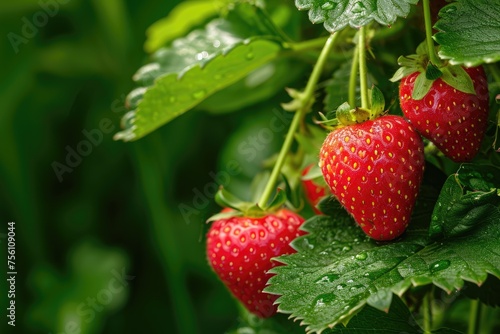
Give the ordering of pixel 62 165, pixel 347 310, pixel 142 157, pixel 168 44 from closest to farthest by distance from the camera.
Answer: pixel 347 310 < pixel 168 44 < pixel 142 157 < pixel 62 165

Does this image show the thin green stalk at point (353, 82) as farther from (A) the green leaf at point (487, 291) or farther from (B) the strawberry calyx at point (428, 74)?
(A) the green leaf at point (487, 291)

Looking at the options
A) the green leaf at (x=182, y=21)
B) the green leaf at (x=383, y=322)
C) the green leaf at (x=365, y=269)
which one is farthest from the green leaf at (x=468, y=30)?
the green leaf at (x=182, y=21)

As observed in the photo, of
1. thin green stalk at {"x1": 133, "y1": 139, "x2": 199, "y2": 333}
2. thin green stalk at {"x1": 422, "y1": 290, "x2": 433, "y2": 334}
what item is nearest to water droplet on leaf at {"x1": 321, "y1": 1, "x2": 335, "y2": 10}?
thin green stalk at {"x1": 422, "y1": 290, "x2": 433, "y2": 334}

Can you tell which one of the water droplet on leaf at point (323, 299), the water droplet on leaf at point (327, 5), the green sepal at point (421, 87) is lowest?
the water droplet on leaf at point (323, 299)

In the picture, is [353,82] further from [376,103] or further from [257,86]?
[257,86]

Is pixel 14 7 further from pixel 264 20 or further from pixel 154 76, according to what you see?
pixel 264 20

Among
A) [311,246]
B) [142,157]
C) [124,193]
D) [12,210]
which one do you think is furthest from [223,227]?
[12,210]
